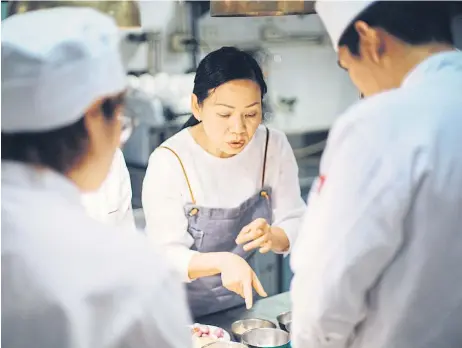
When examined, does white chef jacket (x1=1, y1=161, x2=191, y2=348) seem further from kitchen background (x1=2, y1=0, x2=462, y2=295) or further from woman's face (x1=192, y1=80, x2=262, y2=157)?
woman's face (x1=192, y1=80, x2=262, y2=157)

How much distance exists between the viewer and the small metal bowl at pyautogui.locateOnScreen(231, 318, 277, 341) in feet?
4.24

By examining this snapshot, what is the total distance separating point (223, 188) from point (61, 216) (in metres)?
0.39

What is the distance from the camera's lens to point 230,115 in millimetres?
1206

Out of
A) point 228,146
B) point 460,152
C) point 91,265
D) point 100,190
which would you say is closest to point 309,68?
point 228,146

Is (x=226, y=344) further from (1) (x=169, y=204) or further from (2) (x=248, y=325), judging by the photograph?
(1) (x=169, y=204)

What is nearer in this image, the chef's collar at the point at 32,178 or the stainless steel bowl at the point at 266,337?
the chef's collar at the point at 32,178

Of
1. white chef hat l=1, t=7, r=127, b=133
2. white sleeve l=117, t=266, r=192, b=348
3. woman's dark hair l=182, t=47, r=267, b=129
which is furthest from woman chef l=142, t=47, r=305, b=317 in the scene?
white chef hat l=1, t=7, r=127, b=133

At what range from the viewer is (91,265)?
973mm

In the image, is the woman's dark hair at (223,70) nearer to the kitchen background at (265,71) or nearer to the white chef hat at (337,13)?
the kitchen background at (265,71)

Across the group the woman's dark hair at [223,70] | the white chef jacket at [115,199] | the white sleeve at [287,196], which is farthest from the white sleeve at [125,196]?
the white sleeve at [287,196]

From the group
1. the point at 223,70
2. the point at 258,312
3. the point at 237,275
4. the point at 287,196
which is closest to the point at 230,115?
the point at 223,70

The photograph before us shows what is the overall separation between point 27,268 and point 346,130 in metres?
0.58

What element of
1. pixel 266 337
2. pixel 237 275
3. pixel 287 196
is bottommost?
pixel 266 337

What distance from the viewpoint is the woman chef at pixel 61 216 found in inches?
37.0
